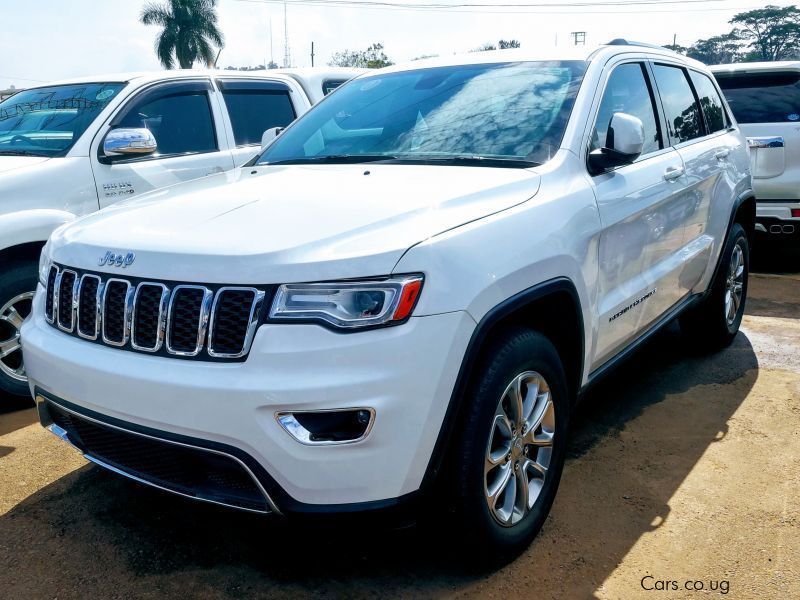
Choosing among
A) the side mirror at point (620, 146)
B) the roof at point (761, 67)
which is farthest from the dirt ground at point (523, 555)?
the roof at point (761, 67)

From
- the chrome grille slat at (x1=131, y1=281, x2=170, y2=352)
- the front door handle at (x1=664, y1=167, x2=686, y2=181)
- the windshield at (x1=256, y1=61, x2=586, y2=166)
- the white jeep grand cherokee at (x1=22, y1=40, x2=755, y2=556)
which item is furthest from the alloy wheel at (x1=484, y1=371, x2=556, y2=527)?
the front door handle at (x1=664, y1=167, x2=686, y2=181)

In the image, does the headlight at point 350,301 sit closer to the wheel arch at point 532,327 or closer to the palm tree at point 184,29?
the wheel arch at point 532,327

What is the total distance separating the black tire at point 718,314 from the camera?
483 cm

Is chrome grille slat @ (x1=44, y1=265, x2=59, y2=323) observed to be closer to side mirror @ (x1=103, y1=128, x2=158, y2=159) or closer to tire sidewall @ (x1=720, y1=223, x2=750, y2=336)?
side mirror @ (x1=103, y1=128, x2=158, y2=159)

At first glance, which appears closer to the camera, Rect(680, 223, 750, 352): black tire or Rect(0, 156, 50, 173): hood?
Rect(0, 156, 50, 173): hood

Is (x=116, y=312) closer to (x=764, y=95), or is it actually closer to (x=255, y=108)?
(x=255, y=108)

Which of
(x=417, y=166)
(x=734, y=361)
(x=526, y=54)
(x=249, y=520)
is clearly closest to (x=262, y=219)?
(x=417, y=166)

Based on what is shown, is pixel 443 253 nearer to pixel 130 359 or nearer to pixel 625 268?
pixel 130 359

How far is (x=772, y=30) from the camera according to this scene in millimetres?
91062

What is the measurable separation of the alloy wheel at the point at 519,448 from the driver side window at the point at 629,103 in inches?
45.9

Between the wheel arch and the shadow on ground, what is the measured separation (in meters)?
0.29

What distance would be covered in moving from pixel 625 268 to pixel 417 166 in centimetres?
104

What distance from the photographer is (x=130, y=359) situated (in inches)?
94.8

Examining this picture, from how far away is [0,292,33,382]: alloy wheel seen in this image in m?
4.23
